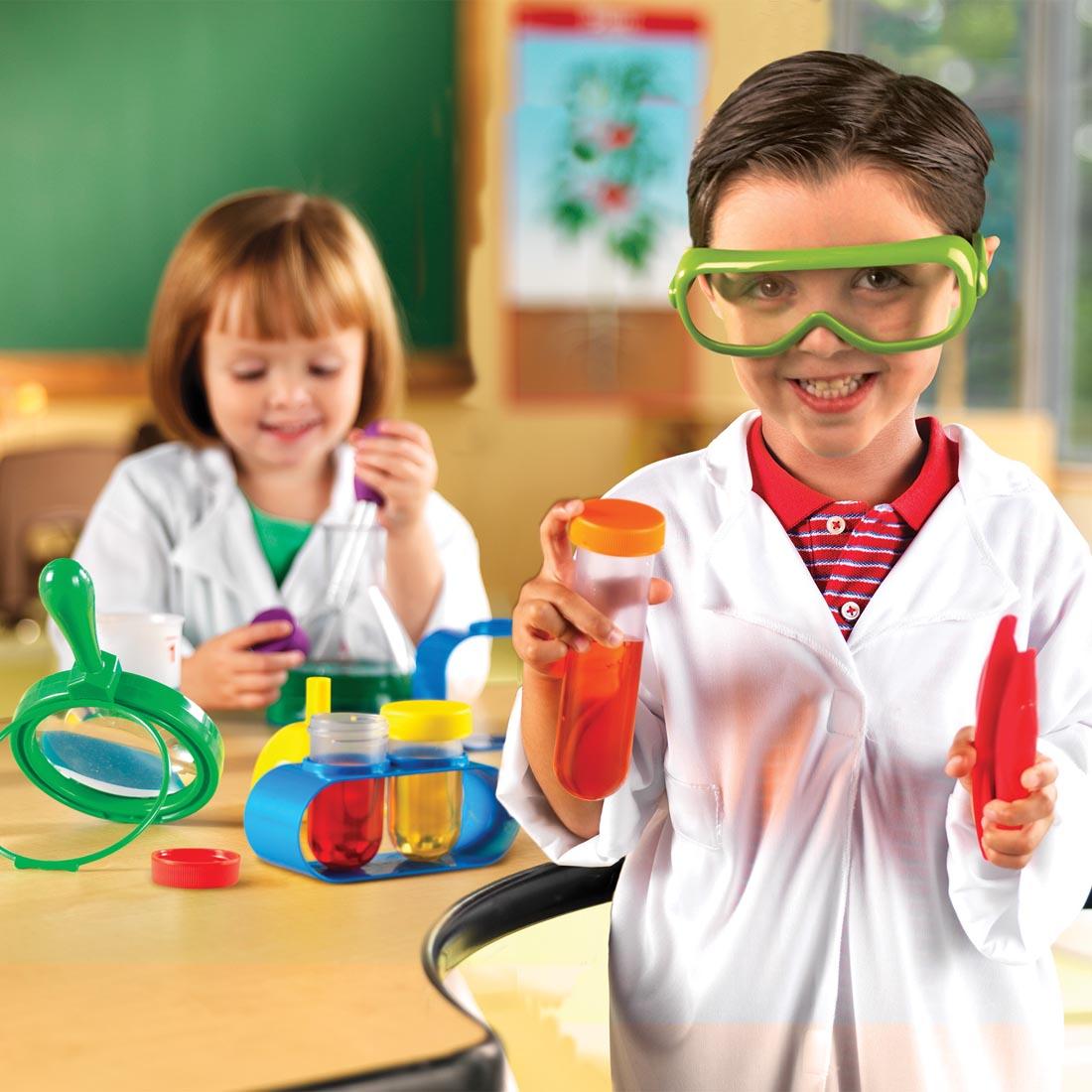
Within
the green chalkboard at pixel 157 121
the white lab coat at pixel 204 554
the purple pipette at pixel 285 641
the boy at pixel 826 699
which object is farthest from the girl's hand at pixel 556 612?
the green chalkboard at pixel 157 121

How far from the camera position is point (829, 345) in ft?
1.75

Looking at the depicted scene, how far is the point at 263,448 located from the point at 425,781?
527 mm

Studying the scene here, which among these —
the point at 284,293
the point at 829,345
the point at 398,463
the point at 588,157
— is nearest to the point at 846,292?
the point at 829,345

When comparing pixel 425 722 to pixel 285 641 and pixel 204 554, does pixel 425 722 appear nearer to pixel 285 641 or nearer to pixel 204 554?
pixel 285 641

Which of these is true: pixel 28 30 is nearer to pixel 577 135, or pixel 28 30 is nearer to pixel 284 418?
pixel 577 135

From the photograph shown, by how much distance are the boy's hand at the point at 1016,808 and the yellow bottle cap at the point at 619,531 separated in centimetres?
12

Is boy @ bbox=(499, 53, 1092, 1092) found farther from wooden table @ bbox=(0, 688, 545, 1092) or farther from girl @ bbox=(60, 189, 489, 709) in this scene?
girl @ bbox=(60, 189, 489, 709)

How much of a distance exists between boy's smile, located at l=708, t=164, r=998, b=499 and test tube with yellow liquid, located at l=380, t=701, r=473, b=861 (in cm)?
20

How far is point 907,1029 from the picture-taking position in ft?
1.95

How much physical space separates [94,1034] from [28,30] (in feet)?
Answer: 10.1

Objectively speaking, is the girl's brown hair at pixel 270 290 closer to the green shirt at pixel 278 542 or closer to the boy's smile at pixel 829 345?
the green shirt at pixel 278 542

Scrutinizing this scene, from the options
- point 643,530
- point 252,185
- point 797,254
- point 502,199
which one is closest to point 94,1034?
point 643,530

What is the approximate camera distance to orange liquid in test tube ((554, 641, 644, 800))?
547 millimetres

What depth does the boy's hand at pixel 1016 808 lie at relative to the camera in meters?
0.52
